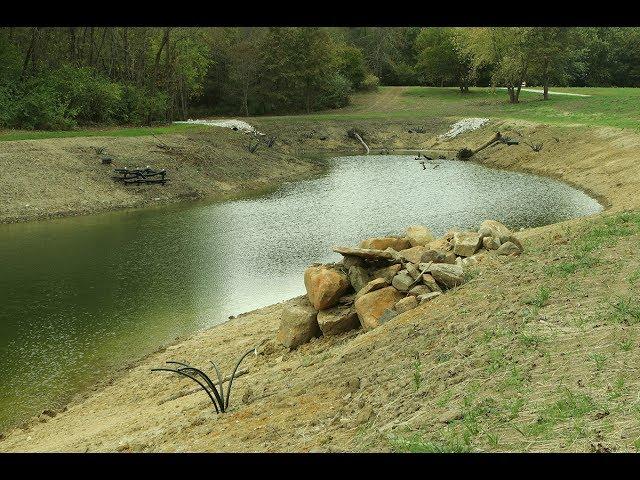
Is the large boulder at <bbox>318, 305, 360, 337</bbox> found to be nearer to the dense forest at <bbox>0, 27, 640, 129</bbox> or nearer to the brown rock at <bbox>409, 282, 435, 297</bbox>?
the brown rock at <bbox>409, 282, 435, 297</bbox>

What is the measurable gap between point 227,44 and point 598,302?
67.6 m

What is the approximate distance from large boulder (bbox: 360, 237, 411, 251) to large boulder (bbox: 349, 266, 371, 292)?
124 centimetres

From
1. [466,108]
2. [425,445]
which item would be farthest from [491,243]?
[466,108]

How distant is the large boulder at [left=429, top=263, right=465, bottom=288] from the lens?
39.6ft

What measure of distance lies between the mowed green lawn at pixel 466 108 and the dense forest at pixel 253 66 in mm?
2005

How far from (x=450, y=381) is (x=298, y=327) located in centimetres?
523

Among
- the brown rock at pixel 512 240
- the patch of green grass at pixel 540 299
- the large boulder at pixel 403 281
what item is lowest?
the large boulder at pixel 403 281

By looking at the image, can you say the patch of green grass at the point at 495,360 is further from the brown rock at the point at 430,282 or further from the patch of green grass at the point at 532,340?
the brown rock at the point at 430,282

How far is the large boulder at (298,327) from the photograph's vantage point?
1287 centimetres

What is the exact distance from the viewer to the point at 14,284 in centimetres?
2009

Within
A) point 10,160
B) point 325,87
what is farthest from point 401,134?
point 10,160

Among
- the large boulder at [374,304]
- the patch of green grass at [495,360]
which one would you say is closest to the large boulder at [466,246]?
the large boulder at [374,304]

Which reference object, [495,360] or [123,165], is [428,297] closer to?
[495,360]

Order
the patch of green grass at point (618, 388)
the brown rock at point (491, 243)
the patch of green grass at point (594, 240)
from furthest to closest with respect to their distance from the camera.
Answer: the brown rock at point (491, 243) < the patch of green grass at point (594, 240) < the patch of green grass at point (618, 388)
